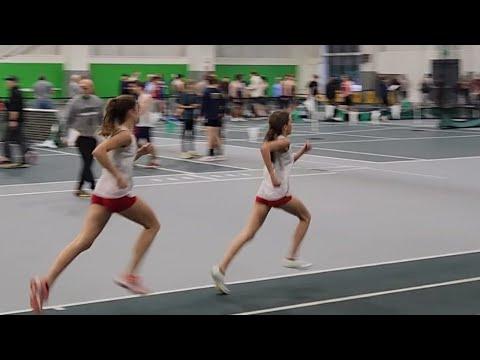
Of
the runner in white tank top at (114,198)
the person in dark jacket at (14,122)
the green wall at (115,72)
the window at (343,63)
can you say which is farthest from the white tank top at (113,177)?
the window at (343,63)

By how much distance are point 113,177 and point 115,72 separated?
38.5 m

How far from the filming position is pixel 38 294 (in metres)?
6.87

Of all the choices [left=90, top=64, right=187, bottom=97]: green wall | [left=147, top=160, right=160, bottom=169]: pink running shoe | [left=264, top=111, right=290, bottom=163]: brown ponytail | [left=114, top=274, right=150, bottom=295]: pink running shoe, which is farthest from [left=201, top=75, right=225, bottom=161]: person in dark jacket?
[left=90, top=64, right=187, bottom=97]: green wall

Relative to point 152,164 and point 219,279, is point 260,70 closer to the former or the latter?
point 152,164

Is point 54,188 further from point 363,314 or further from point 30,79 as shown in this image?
point 30,79

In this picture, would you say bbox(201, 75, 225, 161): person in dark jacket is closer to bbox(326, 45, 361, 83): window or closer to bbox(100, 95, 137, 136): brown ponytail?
bbox(100, 95, 137, 136): brown ponytail

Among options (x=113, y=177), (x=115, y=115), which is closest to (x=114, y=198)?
(x=113, y=177)

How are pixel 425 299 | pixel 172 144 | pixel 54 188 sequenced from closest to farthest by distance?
pixel 425 299, pixel 54 188, pixel 172 144

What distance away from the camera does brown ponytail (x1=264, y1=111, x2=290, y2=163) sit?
319 inches

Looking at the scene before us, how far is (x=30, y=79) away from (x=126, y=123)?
1434 inches

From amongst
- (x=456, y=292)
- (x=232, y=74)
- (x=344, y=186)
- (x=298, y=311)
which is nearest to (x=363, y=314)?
(x=298, y=311)

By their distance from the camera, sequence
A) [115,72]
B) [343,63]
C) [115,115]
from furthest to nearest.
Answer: [343,63] → [115,72] → [115,115]

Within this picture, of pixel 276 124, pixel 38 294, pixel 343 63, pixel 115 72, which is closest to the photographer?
pixel 38 294

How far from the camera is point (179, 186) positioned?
15.4 metres
